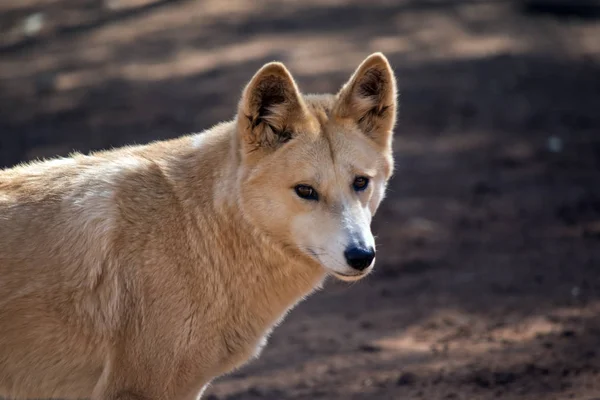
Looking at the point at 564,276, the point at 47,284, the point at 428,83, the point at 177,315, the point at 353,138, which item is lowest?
the point at 564,276

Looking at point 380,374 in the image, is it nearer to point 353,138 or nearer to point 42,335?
point 353,138

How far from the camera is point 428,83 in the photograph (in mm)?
11016

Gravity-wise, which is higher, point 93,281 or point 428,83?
point 93,281

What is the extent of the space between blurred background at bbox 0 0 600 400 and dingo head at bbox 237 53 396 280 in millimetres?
1668

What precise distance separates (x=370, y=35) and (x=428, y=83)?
1.56 m

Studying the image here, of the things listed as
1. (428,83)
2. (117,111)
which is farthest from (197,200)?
(428,83)

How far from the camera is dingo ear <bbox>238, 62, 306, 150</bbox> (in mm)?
4094

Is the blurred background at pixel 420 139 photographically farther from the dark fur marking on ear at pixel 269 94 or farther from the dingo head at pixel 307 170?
the dark fur marking on ear at pixel 269 94

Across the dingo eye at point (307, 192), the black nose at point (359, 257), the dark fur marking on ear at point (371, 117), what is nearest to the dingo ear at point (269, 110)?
the dingo eye at point (307, 192)

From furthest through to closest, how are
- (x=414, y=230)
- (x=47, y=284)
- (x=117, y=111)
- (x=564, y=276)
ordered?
1. (x=117, y=111)
2. (x=414, y=230)
3. (x=564, y=276)
4. (x=47, y=284)

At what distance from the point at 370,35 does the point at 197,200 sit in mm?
8436

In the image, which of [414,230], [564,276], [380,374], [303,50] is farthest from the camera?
[303,50]

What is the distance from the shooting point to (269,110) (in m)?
4.18

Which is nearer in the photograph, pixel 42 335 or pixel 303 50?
pixel 42 335
